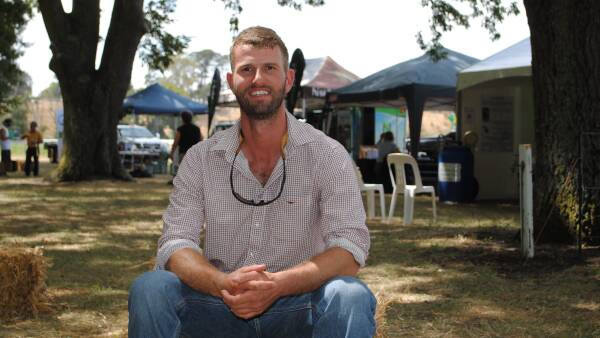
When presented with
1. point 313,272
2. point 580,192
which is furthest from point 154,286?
point 580,192

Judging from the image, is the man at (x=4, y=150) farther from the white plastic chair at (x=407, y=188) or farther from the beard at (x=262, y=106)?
the beard at (x=262, y=106)

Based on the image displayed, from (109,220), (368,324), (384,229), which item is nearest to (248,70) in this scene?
(368,324)

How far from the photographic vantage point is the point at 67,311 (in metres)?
5.15

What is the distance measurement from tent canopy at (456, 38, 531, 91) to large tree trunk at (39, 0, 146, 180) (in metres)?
8.80

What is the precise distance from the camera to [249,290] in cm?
255

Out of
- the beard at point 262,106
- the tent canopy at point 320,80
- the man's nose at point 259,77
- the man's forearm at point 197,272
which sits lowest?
the man's forearm at point 197,272

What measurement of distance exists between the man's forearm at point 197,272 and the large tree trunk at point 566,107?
5.35 m

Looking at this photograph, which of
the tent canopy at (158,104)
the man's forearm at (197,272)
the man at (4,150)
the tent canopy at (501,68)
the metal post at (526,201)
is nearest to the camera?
the man's forearm at (197,272)

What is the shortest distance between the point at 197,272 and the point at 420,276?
13.5 ft

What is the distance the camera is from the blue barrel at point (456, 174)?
14297 millimetres

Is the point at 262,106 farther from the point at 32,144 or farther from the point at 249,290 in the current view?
the point at 32,144

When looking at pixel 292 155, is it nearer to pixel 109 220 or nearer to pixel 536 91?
pixel 536 91

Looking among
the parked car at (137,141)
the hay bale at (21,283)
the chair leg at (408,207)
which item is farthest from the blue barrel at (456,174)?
the parked car at (137,141)

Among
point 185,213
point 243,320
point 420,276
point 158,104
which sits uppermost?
point 158,104
